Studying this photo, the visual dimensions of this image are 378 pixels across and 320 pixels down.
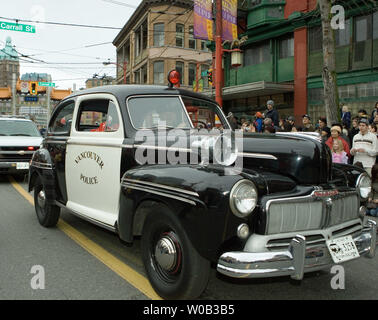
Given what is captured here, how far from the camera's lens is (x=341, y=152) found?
6.93m

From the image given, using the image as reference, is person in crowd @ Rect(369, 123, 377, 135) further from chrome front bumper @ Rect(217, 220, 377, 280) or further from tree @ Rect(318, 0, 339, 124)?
chrome front bumper @ Rect(217, 220, 377, 280)

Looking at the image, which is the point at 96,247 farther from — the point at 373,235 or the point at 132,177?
the point at 373,235

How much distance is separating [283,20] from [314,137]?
1566cm

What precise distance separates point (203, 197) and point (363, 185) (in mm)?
Result: 1683

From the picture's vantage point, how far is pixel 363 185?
345cm

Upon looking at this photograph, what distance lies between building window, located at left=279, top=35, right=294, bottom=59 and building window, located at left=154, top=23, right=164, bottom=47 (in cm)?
1765

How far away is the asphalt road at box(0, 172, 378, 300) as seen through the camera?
3174 mm

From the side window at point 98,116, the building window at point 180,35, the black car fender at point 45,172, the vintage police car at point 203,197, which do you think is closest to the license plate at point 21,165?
the black car fender at point 45,172

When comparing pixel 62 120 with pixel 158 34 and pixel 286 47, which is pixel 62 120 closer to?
pixel 286 47

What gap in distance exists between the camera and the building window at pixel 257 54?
18920 mm

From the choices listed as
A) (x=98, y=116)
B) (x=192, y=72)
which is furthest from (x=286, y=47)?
(x=192, y=72)

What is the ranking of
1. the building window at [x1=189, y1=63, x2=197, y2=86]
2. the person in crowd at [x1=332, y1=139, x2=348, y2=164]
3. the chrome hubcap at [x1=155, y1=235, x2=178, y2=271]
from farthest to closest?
the building window at [x1=189, y1=63, x2=197, y2=86], the person in crowd at [x1=332, y1=139, x2=348, y2=164], the chrome hubcap at [x1=155, y1=235, x2=178, y2=271]

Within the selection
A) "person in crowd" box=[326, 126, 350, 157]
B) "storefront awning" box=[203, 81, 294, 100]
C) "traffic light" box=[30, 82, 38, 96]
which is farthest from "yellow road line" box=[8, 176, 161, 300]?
"traffic light" box=[30, 82, 38, 96]

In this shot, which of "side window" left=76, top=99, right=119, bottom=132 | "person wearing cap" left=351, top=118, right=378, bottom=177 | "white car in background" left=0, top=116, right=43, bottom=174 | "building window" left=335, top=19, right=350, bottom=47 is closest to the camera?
"side window" left=76, top=99, right=119, bottom=132
